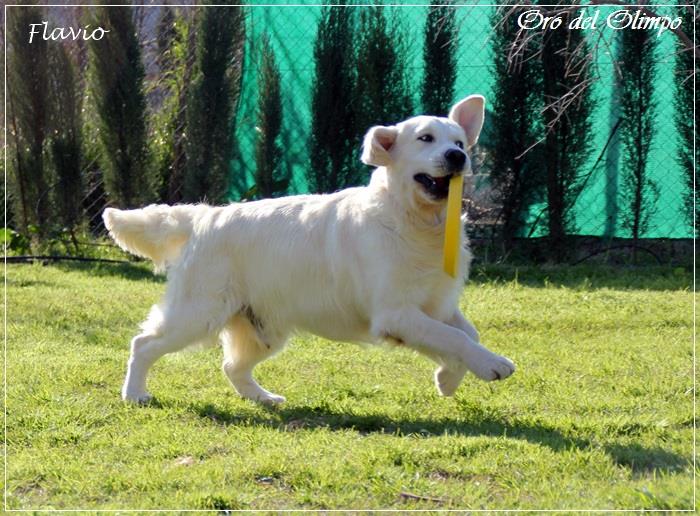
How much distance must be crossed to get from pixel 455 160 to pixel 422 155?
0.22 metres

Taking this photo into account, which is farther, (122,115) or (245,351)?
(122,115)

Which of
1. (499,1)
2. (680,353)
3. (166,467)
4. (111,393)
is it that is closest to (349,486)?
(166,467)

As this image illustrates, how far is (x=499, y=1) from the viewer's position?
10570mm

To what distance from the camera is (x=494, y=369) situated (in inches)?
195

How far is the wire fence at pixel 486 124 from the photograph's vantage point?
10695mm

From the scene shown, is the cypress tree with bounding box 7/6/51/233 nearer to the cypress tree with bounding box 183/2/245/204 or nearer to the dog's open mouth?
the cypress tree with bounding box 183/2/245/204

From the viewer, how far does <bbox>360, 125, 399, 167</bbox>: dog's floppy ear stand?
17.8ft

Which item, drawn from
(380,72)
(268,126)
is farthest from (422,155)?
(268,126)

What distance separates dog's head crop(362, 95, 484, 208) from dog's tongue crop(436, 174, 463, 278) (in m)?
0.07

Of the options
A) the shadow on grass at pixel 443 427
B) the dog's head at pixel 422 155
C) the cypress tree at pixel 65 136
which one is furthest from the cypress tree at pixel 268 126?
the shadow on grass at pixel 443 427

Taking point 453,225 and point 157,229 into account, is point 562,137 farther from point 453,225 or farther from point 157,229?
point 453,225

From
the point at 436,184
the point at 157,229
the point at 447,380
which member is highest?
the point at 436,184

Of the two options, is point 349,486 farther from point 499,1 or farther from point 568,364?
point 499,1

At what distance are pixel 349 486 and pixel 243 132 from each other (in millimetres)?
8466
